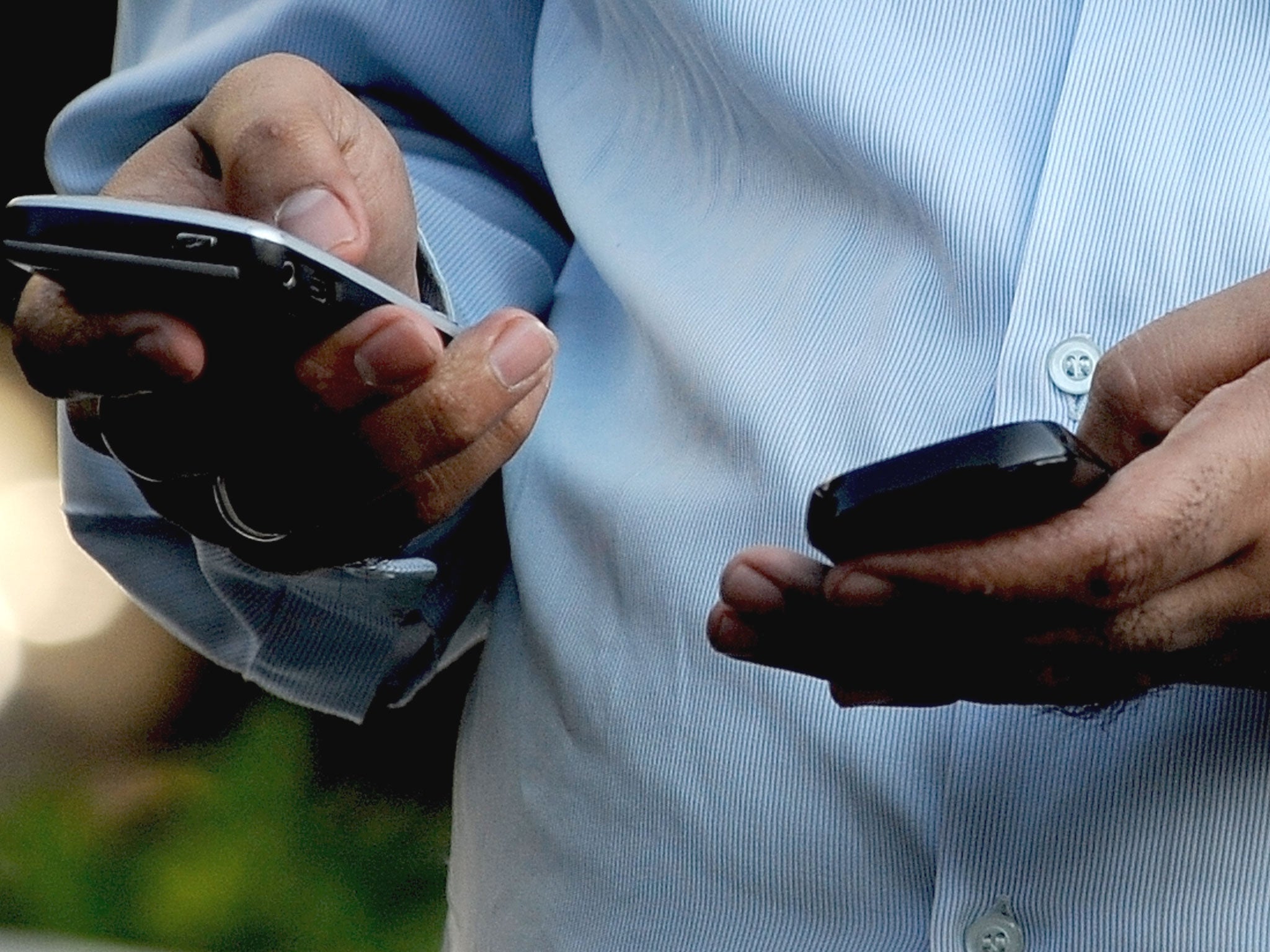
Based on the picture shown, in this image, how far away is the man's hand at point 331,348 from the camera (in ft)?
2.19

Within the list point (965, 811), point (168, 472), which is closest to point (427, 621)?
point (168, 472)

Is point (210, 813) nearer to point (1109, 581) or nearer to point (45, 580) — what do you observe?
point (45, 580)

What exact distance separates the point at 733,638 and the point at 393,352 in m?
0.21

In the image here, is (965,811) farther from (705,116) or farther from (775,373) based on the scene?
(705,116)

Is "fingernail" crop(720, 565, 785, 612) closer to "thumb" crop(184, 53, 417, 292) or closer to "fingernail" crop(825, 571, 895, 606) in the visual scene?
"fingernail" crop(825, 571, 895, 606)

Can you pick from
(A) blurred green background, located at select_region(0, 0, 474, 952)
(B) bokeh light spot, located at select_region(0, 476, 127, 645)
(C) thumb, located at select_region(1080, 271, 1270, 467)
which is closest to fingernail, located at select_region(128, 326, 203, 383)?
(C) thumb, located at select_region(1080, 271, 1270, 467)

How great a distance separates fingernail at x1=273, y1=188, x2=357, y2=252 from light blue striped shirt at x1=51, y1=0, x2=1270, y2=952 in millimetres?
216

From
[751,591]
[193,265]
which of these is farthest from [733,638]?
[193,265]

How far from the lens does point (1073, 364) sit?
69 cm

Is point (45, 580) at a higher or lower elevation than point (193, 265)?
lower

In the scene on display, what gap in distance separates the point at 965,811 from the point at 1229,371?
243mm

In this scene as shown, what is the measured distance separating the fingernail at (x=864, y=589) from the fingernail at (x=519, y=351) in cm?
22

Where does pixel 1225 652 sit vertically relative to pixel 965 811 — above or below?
above

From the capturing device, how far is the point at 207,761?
2.68 m
